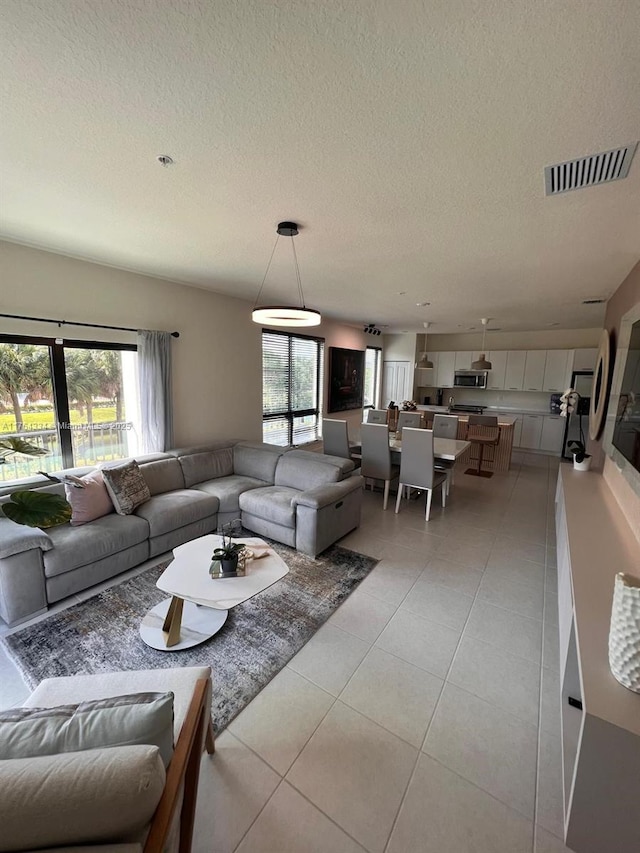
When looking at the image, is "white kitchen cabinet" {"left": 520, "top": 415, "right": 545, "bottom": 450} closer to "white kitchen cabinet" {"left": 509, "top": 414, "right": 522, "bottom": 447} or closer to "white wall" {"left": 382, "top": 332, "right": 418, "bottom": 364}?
"white kitchen cabinet" {"left": 509, "top": 414, "right": 522, "bottom": 447}

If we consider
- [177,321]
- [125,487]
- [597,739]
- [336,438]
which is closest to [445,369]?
[336,438]

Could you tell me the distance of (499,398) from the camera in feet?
25.8

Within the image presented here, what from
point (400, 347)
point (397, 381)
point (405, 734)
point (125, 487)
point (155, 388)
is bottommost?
point (405, 734)

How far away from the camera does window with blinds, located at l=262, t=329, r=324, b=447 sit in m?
5.38

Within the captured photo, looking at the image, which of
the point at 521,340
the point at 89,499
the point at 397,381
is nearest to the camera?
the point at 89,499

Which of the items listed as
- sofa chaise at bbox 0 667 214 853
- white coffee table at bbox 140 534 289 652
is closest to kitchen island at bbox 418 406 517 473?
white coffee table at bbox 140 534 289 652

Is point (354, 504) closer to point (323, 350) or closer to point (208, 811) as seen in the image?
point (208, 811)

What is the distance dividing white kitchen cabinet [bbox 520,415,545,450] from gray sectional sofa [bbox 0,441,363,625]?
5299 mm

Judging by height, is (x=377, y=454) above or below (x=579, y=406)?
below

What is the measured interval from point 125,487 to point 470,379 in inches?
280

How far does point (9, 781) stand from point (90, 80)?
1950 millimetres

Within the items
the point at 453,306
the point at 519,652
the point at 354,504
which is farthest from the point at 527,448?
the point at 519,652

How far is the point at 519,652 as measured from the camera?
2.11 m

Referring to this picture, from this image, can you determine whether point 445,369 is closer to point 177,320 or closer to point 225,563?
point 177,320
